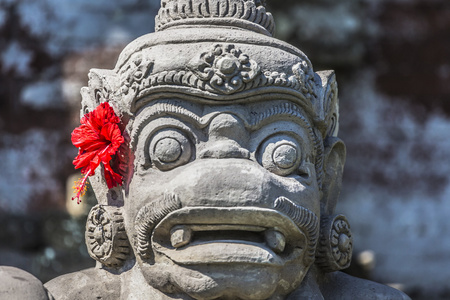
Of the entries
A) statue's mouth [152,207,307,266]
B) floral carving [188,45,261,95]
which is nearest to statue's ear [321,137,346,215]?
statue's mouth [152,207,307,266]

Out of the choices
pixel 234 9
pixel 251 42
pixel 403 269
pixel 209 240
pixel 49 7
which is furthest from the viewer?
pixel 49 7

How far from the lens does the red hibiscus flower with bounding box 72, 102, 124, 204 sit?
281cm

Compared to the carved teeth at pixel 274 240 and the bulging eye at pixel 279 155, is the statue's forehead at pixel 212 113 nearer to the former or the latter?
the bulging eye at pixel 279 155

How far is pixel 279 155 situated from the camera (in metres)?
2.71

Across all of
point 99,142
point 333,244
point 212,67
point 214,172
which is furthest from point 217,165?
point 333,244

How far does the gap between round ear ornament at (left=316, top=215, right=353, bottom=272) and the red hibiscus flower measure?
864 mm

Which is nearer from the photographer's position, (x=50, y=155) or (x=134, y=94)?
(x=134, y=94)

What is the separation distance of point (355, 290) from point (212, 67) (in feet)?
3.85

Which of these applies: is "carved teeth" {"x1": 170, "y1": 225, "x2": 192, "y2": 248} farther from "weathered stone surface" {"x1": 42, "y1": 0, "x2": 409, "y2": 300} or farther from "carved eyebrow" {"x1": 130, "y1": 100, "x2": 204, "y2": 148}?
"carved eyebrow" {"x1": 130, "y1": 100, "x2": 204, "y2": 148}

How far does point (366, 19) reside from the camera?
595 cm

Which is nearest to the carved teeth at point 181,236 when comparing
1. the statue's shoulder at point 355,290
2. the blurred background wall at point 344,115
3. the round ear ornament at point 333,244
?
the round ear ornament at point 333,244

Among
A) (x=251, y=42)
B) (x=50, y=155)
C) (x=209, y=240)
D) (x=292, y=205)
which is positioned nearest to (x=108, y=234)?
(x=209, y=240)

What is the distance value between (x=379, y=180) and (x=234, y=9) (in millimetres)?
3216

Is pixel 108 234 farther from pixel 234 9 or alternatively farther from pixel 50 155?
pixel 50 155
